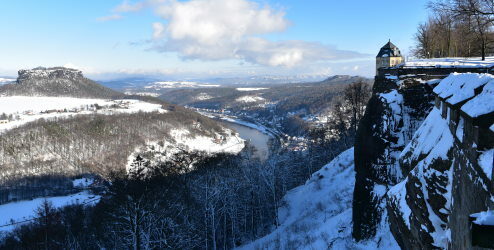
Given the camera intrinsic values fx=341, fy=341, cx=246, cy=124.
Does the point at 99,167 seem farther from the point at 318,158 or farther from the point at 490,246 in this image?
the point at 490,246

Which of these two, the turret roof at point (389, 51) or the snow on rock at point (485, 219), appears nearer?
the snow on rock at point (485, 219)

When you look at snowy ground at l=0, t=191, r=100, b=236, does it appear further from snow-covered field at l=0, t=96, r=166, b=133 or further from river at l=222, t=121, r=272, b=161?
snow-covered field at l=0, t=96, r=166, b=133

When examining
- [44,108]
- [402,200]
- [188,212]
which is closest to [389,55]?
[402,200]

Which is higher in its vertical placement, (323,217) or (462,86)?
(462,86)

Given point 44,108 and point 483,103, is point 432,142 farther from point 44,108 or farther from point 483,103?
point 44,108

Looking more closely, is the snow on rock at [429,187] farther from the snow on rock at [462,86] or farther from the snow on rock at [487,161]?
the snow on rock at [487,161]

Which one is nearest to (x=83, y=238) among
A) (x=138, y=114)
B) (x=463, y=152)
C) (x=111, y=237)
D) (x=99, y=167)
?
(x=111, y=237)

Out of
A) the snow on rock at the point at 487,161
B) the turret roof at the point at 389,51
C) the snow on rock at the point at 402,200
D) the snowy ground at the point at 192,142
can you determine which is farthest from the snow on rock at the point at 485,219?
the snowy ground at the point at 192,142
